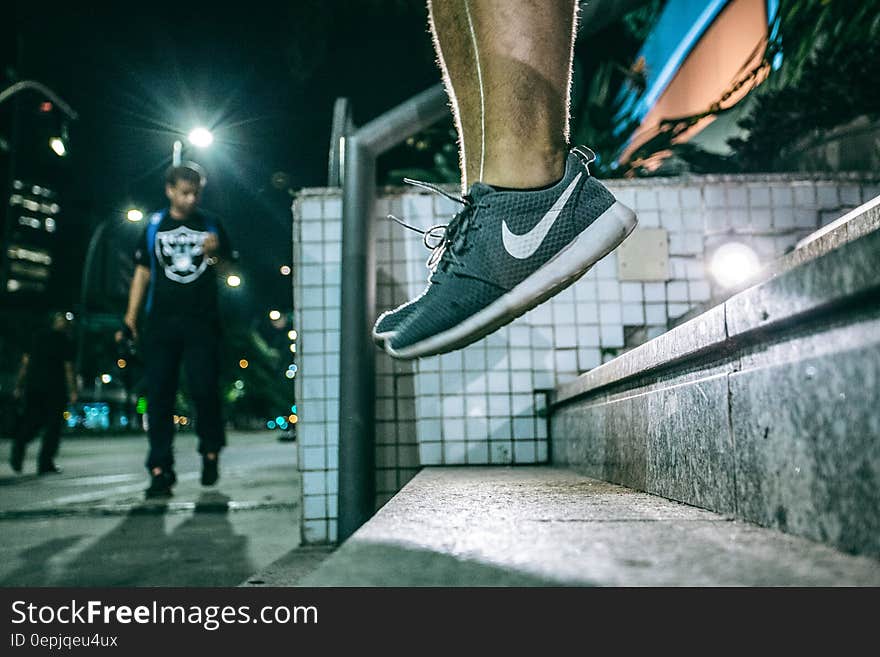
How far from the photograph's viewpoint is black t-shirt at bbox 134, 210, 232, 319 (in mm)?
3355

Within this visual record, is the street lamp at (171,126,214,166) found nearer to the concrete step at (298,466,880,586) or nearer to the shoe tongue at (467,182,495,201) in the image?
the shoe tongue at (467,182,495,201)

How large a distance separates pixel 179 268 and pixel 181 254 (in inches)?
3.5

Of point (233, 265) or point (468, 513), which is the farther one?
point (233, 265)

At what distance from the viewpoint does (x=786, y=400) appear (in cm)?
75

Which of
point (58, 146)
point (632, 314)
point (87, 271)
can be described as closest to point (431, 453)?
point (632, 314)

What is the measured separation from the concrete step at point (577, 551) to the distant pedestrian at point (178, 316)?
8.79ft

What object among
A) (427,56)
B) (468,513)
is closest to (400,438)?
(468,513)

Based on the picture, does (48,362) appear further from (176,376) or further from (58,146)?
(58,146)

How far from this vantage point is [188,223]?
3.52 m

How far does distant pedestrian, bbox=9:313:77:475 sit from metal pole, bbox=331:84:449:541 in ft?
16.5

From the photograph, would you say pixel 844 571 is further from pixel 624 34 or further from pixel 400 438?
pixel 624 34

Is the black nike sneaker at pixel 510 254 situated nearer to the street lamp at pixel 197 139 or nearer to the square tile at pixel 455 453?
the square tile at pixel 455 453

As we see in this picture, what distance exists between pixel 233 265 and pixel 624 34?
489 centimetres
